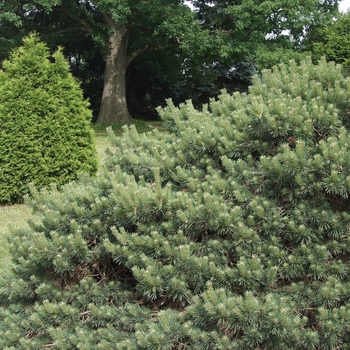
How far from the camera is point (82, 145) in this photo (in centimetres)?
791

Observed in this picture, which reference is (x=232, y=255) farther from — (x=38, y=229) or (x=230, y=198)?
(x=38, y=229)

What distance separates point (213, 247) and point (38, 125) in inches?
229

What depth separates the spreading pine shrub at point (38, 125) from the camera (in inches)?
297

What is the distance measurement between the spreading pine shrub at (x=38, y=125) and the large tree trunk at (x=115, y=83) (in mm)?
12676

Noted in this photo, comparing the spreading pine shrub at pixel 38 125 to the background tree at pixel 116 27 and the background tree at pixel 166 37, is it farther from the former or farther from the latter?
the background tree at pixel 116 27

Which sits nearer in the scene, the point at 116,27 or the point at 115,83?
the point at 116,27

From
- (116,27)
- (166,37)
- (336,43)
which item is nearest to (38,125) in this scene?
(166,37)

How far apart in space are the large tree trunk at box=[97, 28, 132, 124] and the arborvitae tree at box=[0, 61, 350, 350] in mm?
17985

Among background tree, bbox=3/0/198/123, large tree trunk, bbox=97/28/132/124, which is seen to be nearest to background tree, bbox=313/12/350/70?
background tree, bbox=3/0/198/123

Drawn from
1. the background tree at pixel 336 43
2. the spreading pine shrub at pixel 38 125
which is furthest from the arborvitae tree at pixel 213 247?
the background tree at pixel 336 43

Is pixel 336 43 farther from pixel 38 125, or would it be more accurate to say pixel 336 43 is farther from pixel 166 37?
pixel 38 125

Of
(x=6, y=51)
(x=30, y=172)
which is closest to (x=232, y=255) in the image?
(x=30, y=172)

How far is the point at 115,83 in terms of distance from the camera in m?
20.8

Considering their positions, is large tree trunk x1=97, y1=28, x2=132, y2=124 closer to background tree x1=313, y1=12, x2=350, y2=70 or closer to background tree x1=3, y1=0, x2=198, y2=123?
background tree x1=3, y1=0, x2=198, y2=123
